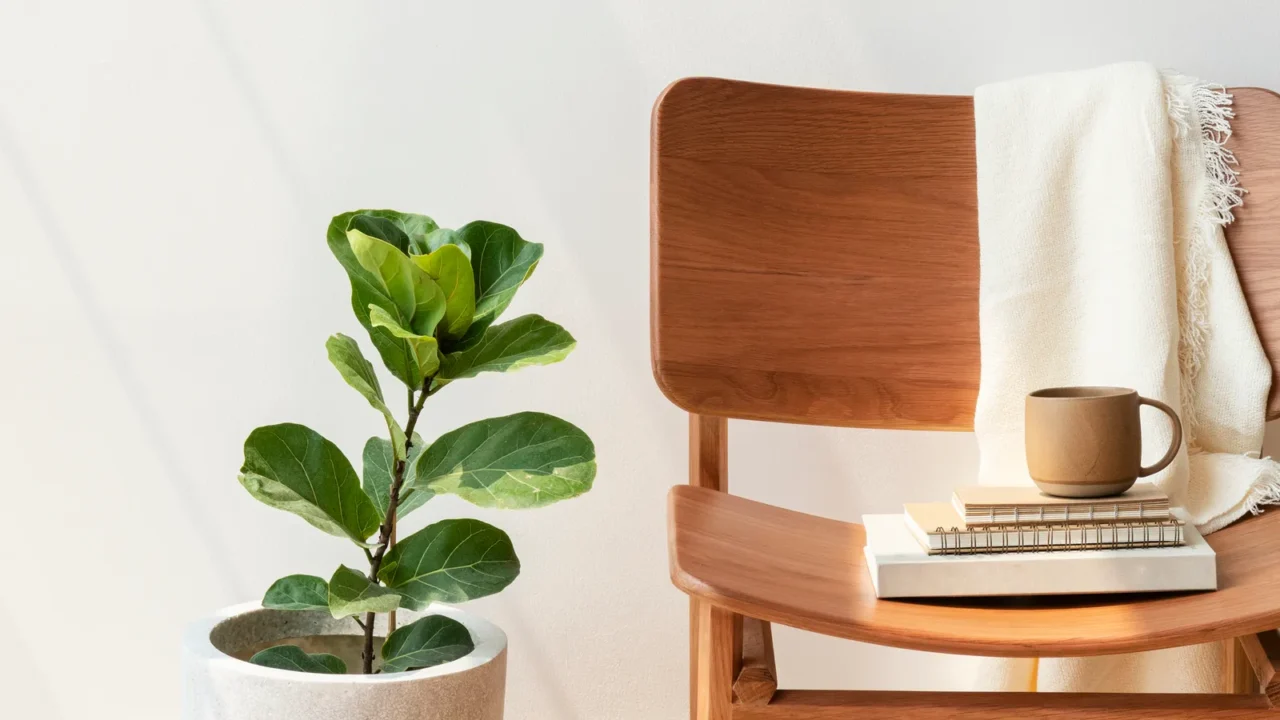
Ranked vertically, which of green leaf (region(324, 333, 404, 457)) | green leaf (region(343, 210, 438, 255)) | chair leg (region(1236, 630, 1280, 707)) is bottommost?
chair leg (region(1236, 630, 1280, 707))

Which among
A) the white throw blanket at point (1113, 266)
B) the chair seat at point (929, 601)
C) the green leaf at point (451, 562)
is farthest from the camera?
the white throw blanket at point (1113, 266)

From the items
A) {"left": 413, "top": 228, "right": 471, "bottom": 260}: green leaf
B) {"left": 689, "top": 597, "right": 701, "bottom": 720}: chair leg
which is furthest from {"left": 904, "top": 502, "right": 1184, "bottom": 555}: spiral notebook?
{"left": 413, "top": 228, "right": 471, "bottom": 260}: green leaf

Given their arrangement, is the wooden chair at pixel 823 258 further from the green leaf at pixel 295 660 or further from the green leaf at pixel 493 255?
the green leaf at pixel 295 660

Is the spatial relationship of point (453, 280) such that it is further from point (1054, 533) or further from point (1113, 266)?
point (1113, 266)

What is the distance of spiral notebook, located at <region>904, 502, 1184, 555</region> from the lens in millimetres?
827

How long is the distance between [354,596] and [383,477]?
144 mm

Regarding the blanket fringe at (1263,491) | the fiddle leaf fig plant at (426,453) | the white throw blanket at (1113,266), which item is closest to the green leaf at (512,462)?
the fiddle leaf fig plant at (426,453)

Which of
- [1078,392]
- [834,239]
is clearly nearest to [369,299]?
[834,239]

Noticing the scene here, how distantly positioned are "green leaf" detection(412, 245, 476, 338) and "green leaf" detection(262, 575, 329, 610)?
25cm

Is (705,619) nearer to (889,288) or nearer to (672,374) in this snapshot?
(672,374)

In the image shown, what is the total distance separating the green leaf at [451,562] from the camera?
0.89m

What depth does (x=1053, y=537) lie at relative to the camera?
83 cm

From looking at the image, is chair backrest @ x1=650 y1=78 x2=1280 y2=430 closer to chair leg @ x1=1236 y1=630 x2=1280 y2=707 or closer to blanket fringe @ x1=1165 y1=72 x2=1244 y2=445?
blanket fringe @ x1=1165 y1=72 x2=1244 y2=445

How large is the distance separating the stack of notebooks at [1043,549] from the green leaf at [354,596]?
1.21 ft
